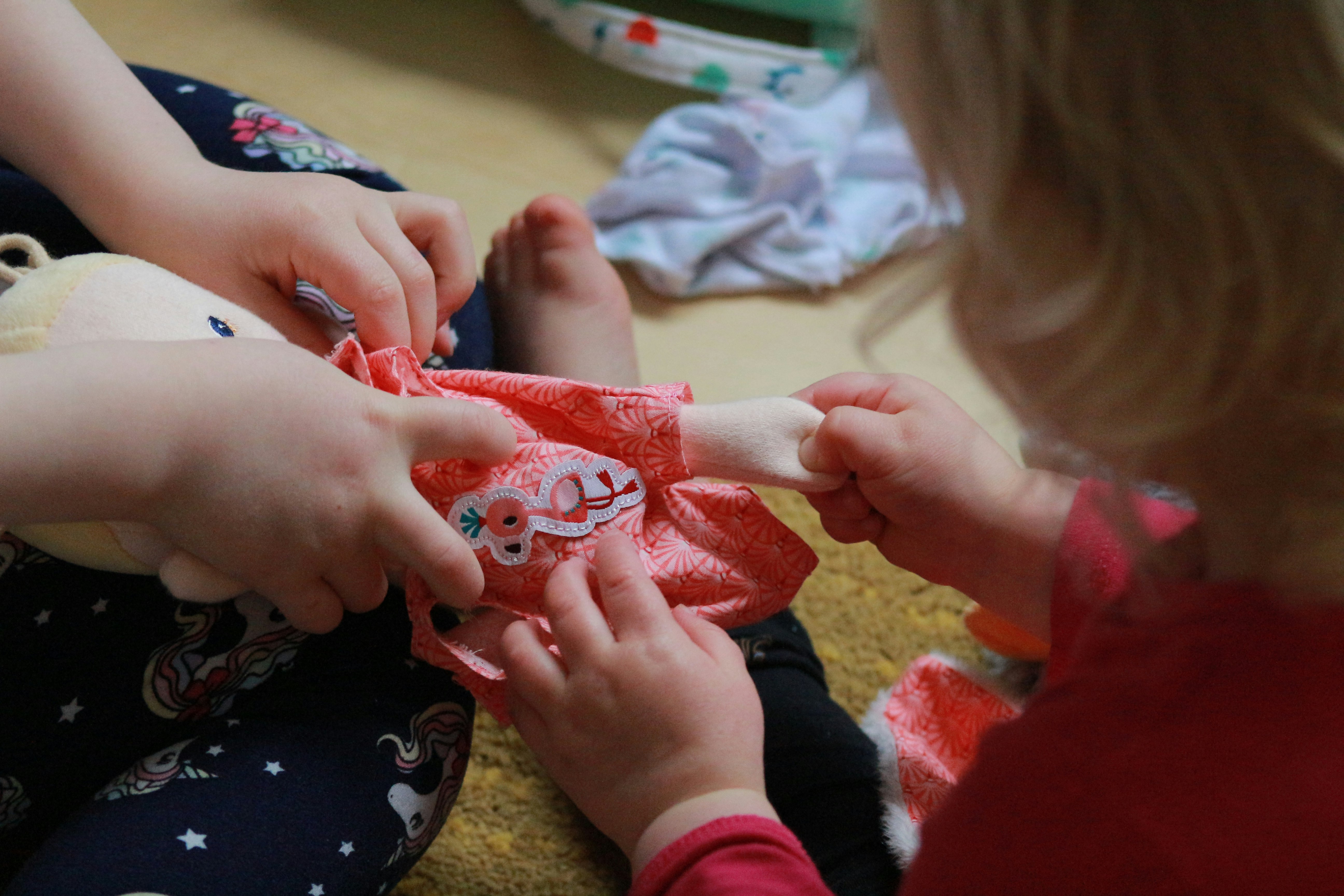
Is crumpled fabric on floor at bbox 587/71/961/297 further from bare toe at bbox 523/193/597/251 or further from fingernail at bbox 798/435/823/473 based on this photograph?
fingernail at bbox 798/435/823/473

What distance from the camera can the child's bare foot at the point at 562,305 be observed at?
0.76 meters

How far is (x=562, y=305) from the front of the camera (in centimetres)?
77

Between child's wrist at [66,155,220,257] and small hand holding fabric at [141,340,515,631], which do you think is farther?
child's wrist at [66,155,220,257]

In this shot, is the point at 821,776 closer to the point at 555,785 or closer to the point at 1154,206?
the point at 555,785

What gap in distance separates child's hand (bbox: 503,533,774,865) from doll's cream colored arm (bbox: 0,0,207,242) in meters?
0.33

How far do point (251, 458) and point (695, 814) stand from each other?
10.3 inches

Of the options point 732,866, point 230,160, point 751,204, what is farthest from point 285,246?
point 751,204

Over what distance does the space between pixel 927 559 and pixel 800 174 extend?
1.92ft

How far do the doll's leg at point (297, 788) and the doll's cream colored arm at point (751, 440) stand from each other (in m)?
0.21

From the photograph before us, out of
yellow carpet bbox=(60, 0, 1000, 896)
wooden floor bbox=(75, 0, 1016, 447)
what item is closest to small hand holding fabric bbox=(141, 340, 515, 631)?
yellow carpet bbox=(60, 0, 1000, 896)

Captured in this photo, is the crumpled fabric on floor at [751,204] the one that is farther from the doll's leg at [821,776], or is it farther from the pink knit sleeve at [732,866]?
the pink knit sleeve at [732,866]

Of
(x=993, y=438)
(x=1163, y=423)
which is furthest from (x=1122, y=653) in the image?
(x=993, y=438)

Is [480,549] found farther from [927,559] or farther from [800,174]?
[800,174]

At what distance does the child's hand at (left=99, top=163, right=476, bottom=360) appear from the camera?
541 mm
